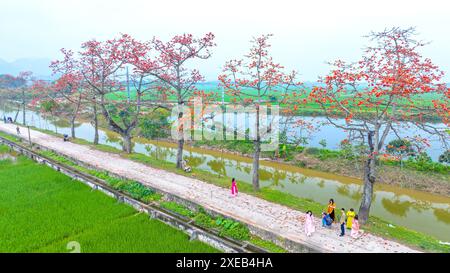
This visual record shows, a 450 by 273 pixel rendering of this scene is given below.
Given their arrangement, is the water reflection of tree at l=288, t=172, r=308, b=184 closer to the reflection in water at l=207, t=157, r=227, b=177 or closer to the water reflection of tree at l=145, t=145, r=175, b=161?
the reflection in water at l=207, t=157, r=227, b=177

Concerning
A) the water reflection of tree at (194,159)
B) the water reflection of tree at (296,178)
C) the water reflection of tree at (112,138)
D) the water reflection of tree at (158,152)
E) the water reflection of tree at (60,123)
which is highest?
the water reflection of tree at (60,123)

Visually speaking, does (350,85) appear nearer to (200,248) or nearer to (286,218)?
(286,218)

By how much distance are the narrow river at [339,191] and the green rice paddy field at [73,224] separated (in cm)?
838

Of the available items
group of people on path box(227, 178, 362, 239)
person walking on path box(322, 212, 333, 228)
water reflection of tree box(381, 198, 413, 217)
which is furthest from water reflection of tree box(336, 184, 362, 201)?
person walking on path box(322, 212, 333, 228)

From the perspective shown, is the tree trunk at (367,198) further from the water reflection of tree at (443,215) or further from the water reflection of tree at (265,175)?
the water reflection of tree at (265,175)

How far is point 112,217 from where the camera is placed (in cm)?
1198

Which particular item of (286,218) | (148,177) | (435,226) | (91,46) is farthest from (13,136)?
(435,226)

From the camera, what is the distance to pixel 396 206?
15930 millimetres

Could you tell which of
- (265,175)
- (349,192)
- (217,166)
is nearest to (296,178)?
(265,175)

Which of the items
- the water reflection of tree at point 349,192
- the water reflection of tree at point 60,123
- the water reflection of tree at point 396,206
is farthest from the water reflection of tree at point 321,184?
the water reflection of tree at point 60,123

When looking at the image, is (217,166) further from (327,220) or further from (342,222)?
(342,222)

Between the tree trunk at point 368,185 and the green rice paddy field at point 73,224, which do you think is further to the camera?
the tree trunk at point 368,185

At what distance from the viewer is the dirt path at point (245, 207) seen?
31.0ft

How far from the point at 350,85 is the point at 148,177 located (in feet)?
34.2
